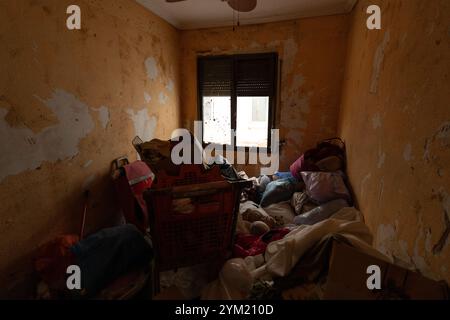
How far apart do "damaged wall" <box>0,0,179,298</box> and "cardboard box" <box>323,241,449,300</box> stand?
1960 millimetres

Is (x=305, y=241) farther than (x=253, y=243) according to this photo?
No

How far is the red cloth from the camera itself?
60.7 inches

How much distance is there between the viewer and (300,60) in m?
3.17

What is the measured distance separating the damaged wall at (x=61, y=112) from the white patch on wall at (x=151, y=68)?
0.02m

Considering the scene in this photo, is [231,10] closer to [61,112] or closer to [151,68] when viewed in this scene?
[151,68]

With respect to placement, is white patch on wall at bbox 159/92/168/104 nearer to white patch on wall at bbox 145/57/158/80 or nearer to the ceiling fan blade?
white patch on wall at bbox 145/57/158/80

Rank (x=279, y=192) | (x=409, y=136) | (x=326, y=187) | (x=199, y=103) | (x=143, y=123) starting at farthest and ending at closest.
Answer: (x=199, y=103)
(x=143, y=123)
(x=279, y=192)
(x=326, y=187)
(x=409, y=136)

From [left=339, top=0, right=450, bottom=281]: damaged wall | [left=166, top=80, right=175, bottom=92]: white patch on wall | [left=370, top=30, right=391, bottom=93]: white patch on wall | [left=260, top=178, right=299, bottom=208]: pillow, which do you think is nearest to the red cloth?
[left=339, top=0, right=450, bottom=281]: damaged wall

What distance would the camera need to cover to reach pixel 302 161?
2797 mm

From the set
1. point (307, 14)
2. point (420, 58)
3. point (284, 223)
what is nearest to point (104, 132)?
point (284, 223)

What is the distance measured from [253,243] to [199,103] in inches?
103

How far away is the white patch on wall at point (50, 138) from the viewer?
4.99ft

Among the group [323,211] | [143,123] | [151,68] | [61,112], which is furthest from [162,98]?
[323,211]
